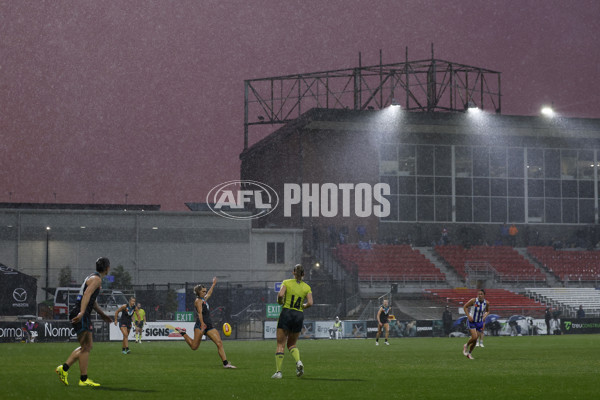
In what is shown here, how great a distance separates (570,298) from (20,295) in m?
35.0

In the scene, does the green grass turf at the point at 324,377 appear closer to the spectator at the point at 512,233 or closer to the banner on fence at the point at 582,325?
the banner on fence at the point at 582,325

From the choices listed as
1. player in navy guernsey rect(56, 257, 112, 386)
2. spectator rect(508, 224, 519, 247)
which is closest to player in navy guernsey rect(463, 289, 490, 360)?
player in navy guernsey rect(56, 257, 112, 386)

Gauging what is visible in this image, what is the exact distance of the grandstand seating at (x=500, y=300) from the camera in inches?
2085

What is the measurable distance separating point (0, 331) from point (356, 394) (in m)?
30.3

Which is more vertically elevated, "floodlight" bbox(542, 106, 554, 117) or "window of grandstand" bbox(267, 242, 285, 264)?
"floodlight" bbox(542, 106, 554, 117)

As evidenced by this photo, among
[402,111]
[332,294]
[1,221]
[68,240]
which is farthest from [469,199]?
[1,221]

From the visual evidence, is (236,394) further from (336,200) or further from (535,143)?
(535,143)

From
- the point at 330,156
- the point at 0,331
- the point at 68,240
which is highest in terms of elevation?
the point at 330,156

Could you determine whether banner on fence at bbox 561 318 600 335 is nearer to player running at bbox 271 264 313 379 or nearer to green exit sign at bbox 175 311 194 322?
green exit sign at bbox 175 311 194 322

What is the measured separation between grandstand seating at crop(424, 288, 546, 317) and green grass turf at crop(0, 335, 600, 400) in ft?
88.0

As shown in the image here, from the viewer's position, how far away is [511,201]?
70.1 meters

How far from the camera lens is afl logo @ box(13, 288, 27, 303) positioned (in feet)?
150

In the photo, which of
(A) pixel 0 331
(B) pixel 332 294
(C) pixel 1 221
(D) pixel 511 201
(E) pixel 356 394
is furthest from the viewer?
(D) pixel 511 201

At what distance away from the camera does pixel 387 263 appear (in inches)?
2480
